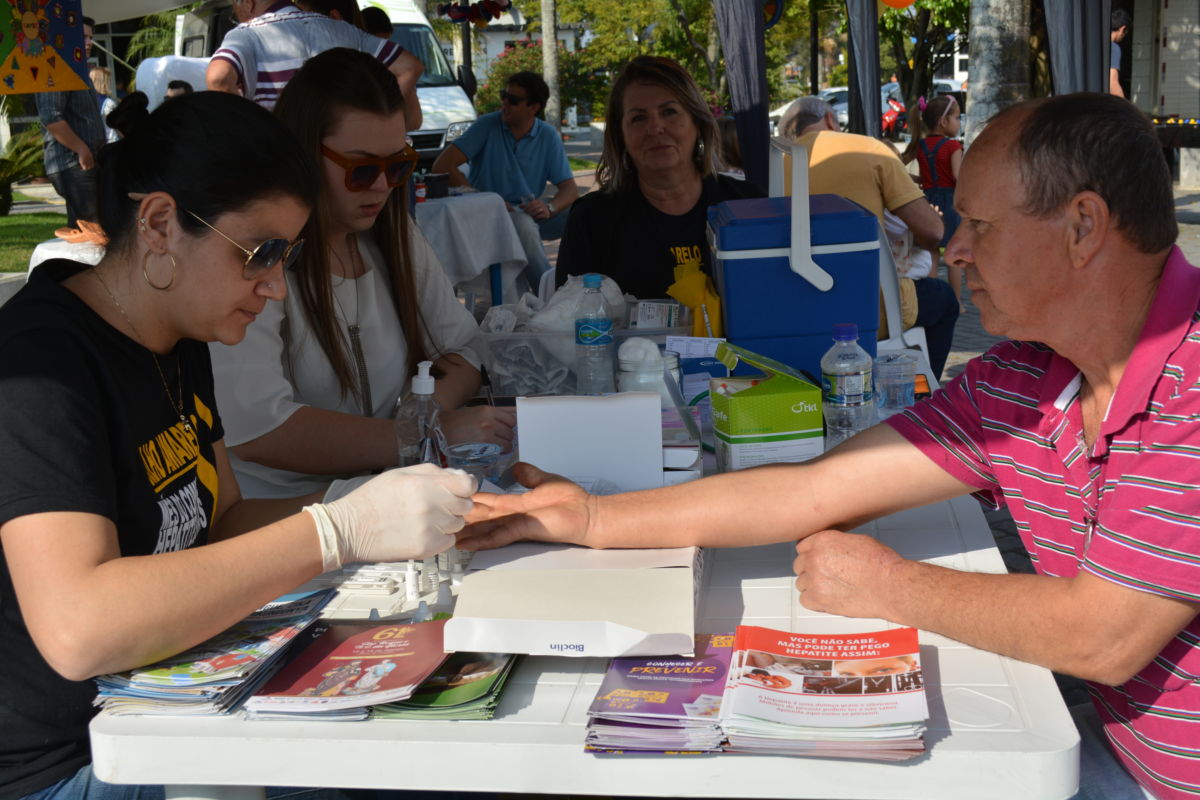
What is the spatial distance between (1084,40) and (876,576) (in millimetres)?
3462

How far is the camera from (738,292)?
9.13 feet

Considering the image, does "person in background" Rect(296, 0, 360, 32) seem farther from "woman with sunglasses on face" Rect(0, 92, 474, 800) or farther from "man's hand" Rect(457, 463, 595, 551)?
"man's hand" Rect(457, 463, 595, 551)

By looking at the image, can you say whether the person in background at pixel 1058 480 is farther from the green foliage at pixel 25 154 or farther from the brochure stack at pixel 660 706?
the green foliage at pixel 25 154

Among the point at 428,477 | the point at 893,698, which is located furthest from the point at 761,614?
the point at 428,477

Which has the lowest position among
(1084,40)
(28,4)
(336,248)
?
(336,248)

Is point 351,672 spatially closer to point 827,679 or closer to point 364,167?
point 827,679

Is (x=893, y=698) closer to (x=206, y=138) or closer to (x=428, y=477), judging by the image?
(x=428, y=477)

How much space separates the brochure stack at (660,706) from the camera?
128 centimetres

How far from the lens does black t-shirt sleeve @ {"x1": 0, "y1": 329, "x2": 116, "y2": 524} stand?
139cm

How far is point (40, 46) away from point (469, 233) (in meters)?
2.58

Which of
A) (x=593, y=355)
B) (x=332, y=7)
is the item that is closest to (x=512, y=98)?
(x=332, y=7)

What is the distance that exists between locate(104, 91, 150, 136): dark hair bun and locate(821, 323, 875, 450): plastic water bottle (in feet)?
5.08

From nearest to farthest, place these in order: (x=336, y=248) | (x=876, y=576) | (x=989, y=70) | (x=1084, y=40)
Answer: (x=876, y=576) → (x=336, y=248) → (x=1084, y=40) → (x=989, y=70)

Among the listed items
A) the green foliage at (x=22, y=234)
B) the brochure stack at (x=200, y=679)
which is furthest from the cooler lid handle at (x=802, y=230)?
the green foliage at (x=22, y=234)
